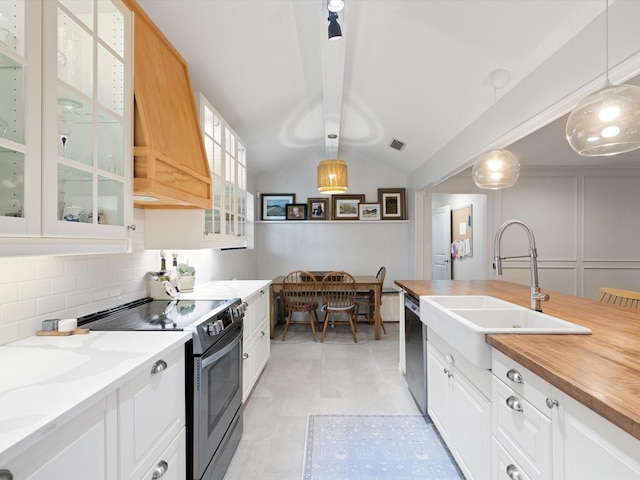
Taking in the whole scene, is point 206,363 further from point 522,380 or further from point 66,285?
point 522,380

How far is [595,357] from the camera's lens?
1.08 m

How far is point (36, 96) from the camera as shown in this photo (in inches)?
37.7

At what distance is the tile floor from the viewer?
1922 mm

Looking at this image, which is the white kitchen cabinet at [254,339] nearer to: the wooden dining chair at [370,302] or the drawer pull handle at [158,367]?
the drawer pull handle at [158,367]

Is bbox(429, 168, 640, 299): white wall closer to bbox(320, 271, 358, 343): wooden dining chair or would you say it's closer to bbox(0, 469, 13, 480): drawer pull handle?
bbox(320, 271, 358, 343): wooden dining chair

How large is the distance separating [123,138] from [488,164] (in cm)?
220

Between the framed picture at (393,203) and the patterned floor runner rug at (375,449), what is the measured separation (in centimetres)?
338

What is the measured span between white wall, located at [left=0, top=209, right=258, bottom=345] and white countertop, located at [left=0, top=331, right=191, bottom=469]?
116mm

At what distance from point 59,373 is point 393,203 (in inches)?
190

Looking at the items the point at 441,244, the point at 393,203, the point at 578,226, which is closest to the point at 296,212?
the point at 393,203

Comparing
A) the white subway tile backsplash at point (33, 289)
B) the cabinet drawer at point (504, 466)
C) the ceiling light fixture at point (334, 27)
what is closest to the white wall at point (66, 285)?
the white subway tile backsplash at point (33, 289)

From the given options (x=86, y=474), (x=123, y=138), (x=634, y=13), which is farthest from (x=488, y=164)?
(x=86, y=474)

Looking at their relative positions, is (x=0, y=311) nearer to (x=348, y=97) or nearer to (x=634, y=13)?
(x=634, y=13)

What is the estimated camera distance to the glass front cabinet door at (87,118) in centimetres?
101
